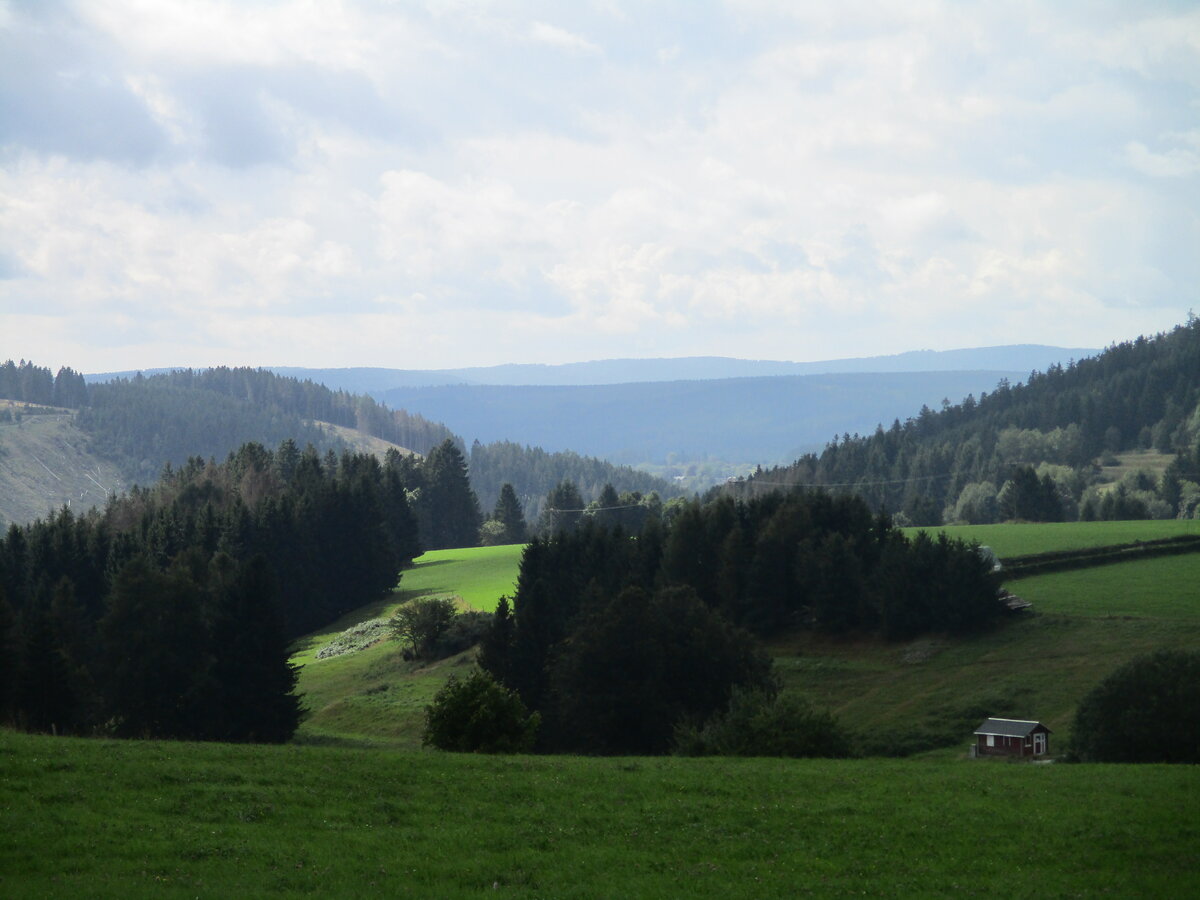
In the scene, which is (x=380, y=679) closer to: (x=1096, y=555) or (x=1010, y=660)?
(x=1010, y=660)

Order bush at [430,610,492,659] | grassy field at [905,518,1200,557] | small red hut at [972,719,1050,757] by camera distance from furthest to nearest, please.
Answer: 1. grassy field at [905,518,1200,557]
2. bush at [430,610,492,659]
3. small red hut at [972,719,1050,757]

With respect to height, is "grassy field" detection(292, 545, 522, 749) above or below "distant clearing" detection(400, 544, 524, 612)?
below

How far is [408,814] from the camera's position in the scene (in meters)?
22.6

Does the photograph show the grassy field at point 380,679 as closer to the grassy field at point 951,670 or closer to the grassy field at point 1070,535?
→ the grassy field at point 951,670

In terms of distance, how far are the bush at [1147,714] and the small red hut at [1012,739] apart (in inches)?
188

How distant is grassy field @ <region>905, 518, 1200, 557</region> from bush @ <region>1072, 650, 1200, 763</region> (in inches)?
1844

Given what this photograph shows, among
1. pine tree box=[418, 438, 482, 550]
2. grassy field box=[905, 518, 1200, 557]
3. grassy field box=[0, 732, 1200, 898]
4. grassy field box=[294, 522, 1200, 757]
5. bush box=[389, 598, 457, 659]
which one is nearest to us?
grassy field box=[0, 732, 1200, 898]

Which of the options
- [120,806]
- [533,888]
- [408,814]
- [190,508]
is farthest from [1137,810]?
[190,508]

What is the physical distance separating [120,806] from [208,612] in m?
42.0

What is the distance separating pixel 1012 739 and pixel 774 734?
1238 cm

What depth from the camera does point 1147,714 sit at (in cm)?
3566

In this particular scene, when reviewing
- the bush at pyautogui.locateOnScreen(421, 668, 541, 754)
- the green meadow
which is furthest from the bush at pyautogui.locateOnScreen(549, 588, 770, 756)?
the green meadow

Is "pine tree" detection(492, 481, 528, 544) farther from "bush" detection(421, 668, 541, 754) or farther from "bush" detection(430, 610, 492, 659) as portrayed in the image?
"bush" detection(421, 668, 541, 754)

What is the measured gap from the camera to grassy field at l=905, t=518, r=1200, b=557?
90.6 metres
